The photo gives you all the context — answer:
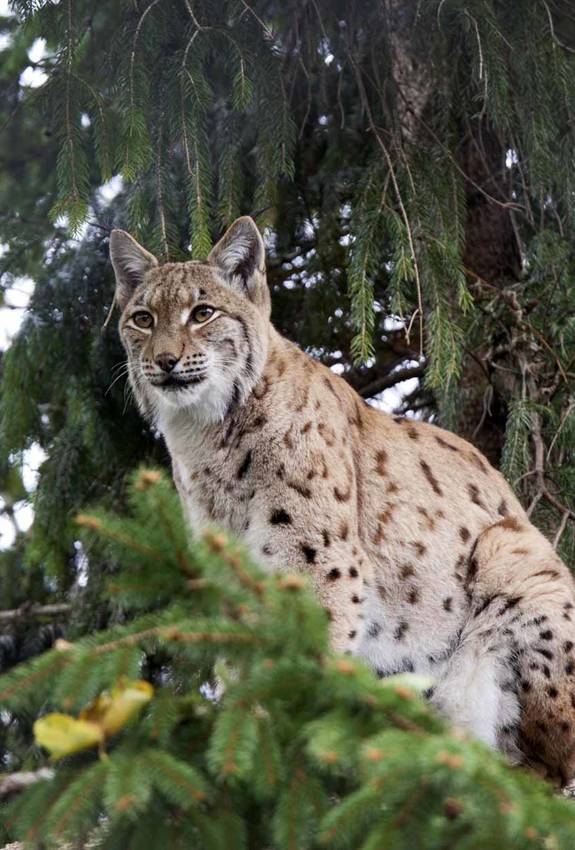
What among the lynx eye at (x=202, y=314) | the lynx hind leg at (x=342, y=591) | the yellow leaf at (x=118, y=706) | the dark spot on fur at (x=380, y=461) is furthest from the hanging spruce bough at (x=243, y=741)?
the dark spot on fur at (x=380, y=461)

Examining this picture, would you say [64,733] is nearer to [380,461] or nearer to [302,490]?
[302,490]

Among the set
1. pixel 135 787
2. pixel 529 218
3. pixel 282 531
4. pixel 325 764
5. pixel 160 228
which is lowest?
pixel 135 787

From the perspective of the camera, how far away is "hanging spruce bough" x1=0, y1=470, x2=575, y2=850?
7.13 ft

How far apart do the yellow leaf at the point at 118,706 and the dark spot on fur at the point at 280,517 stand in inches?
95.7

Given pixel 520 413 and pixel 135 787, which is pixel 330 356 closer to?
pixel 520 413

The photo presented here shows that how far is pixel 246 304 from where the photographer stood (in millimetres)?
5277

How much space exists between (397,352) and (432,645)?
7.94 feet

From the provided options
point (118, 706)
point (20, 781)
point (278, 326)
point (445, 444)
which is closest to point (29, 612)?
point (278, 326)

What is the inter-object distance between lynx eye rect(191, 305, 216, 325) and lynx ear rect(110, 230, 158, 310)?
1.22 feet

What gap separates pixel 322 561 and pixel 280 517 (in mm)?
246

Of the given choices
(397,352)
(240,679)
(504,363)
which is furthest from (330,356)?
(240,679)

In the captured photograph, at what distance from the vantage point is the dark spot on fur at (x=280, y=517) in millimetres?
4887

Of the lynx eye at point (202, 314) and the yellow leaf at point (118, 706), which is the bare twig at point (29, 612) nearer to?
the lynx eye at point (202, 314)

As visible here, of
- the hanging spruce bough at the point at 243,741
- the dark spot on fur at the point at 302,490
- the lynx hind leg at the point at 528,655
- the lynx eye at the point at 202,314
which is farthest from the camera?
the lynx eye at the point at 202,314
